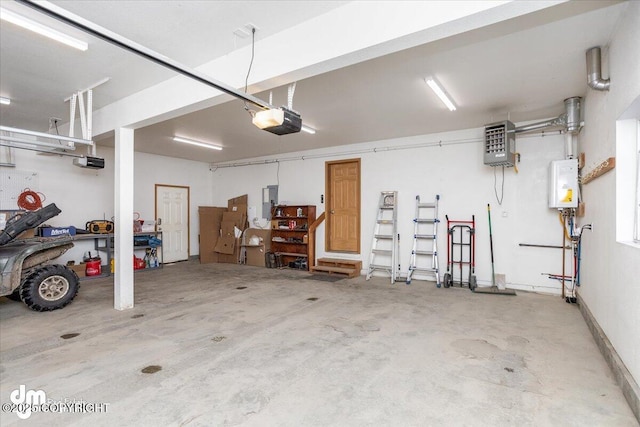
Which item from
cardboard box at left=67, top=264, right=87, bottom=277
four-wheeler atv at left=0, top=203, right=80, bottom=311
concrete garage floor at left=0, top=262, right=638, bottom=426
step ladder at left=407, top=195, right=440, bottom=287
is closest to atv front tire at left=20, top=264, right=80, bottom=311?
four-wheeler atv at left=0, top=203, right=80, bottom=311

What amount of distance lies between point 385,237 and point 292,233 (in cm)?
249

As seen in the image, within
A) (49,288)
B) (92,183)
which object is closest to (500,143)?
(49,288)

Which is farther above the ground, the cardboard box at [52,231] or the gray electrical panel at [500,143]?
the gray electrical panel at [500,143]

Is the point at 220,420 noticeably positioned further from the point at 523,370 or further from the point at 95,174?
the point at 95,174

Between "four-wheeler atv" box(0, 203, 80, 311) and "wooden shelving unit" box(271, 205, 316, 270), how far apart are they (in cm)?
431

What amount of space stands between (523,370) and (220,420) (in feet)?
8.00

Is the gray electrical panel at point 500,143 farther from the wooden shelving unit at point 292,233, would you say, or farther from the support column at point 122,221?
the support column at point 122,221

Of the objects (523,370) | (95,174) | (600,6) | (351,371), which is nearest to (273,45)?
(600,6)

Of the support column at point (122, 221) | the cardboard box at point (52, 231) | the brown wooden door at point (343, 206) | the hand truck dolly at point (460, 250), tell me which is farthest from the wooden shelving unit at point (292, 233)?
the cardboard box at point (52, 231)

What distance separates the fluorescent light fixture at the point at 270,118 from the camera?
A: 2891 millimetres

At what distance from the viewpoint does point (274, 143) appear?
7367 mm

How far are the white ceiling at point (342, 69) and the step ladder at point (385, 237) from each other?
1570 mm

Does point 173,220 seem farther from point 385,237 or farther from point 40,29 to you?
point 40,29

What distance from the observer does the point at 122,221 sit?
15.1 ft
